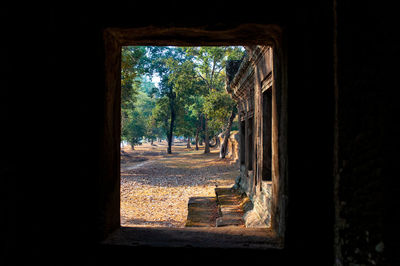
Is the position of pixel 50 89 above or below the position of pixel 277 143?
above

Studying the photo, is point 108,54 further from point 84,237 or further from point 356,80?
point 356,80

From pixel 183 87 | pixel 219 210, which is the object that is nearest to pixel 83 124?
pixel 219 210

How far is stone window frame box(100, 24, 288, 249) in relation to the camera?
1896 millimetres

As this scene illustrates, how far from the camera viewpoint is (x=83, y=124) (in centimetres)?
189

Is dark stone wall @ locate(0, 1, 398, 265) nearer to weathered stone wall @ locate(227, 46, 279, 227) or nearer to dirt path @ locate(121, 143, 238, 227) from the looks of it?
weathered stone wall @ locate(227, 46, 279, 227)

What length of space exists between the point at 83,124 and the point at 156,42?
39.7 inches

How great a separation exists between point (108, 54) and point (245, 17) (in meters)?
1.10

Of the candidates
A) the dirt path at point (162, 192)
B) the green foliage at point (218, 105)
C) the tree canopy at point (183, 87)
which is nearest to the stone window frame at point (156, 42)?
the dirt path at point (162, 192)

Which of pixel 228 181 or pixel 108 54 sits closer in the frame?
pixel 108 54

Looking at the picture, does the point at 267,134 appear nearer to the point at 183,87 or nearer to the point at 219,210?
the point at 219,210

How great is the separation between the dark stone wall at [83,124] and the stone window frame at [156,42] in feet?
0.21

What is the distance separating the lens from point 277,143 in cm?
217

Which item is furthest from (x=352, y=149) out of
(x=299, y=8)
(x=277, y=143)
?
(x=299, y=8)

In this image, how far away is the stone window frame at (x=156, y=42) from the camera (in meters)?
1.90
